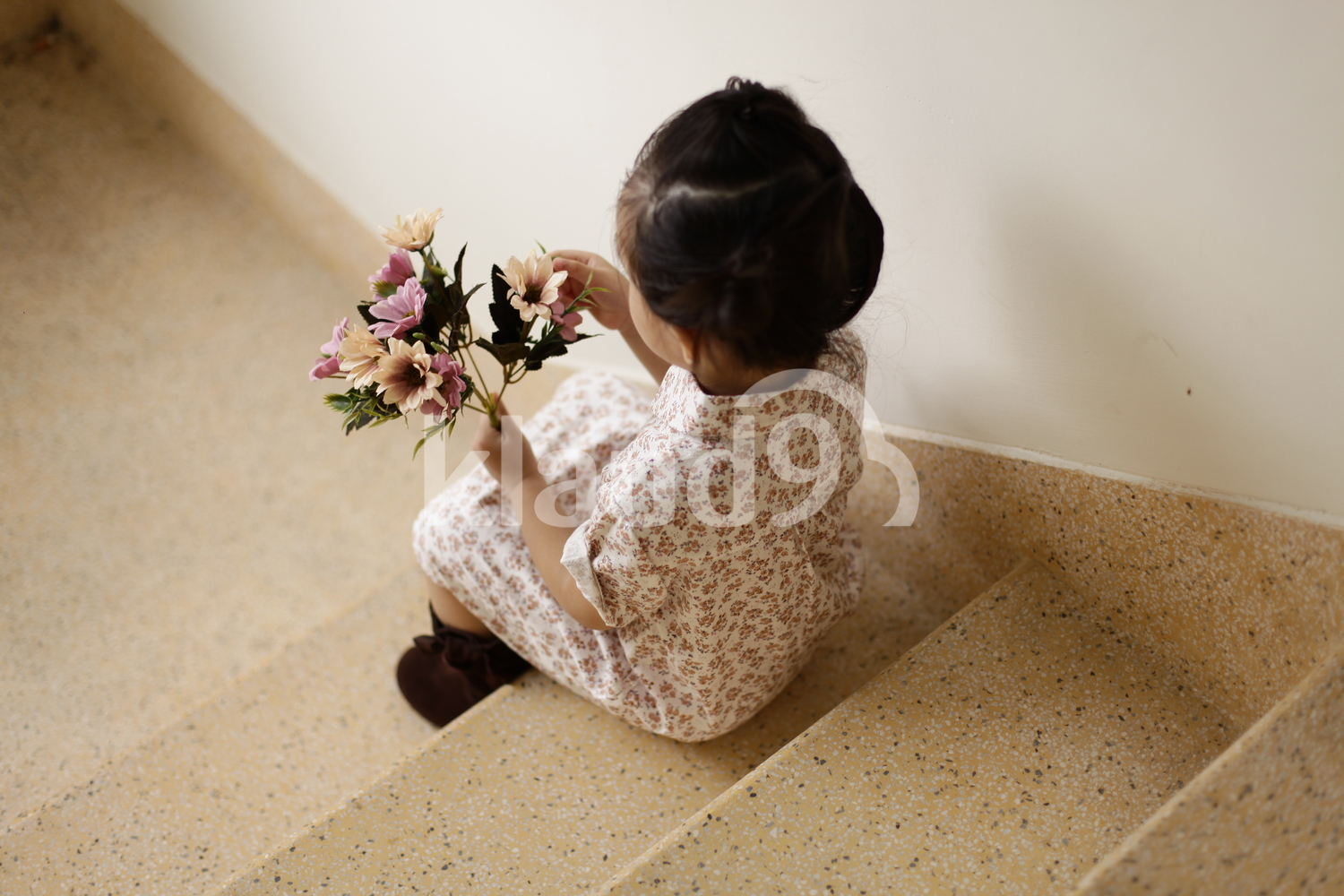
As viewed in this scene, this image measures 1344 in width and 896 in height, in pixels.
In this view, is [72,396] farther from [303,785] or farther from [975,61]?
[975,61]

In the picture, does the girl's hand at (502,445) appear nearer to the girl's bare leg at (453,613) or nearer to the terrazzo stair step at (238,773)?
the girl's bare leg at (453,613)

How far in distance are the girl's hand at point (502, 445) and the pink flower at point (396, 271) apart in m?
0.20

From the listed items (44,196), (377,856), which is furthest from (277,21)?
(377,856)

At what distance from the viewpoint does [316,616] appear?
182cm

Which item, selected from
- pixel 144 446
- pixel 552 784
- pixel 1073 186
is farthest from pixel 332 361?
pixel 144 446

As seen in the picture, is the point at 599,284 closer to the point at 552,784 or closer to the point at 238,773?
the point at 552,784

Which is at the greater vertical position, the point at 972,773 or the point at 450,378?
the point at 450,378

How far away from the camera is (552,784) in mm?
1272

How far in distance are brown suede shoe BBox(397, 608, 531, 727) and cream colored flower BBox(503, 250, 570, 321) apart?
62 centimetres

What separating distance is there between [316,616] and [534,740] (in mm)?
698

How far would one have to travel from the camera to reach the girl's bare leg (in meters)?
1.50

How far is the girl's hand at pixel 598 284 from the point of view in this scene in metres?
1.25

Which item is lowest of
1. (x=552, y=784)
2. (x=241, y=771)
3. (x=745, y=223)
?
(x=241, y=771)

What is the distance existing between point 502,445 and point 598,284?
256mm
